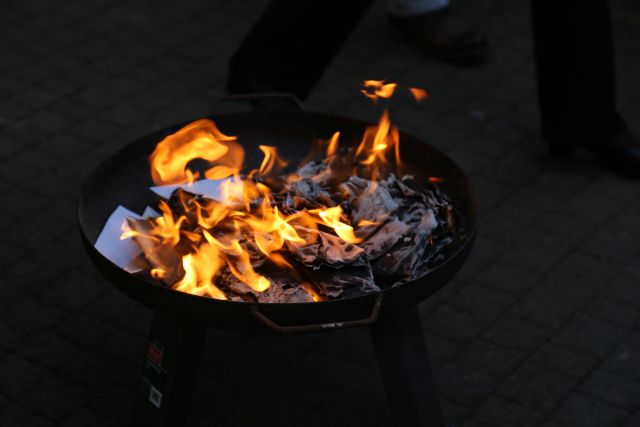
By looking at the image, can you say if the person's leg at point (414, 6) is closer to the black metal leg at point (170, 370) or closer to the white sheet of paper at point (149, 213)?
the white sheet of paper at point (149, 213)

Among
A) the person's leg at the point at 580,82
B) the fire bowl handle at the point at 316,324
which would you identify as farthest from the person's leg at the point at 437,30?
the fire bowl handle at the point at 316,324

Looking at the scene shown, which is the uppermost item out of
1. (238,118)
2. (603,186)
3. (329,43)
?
(238,118)

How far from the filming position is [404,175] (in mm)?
3314

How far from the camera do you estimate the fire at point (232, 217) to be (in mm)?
2861

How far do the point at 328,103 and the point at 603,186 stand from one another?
1.60m

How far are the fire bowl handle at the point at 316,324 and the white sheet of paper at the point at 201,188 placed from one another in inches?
32.8

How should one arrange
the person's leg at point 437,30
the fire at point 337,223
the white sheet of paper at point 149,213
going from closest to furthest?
the fire at point 337,223 < the white sheet of paper at point 149,213 < the person's leg at point 437,30

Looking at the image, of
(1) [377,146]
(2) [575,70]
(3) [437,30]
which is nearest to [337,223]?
(1) [377,146]

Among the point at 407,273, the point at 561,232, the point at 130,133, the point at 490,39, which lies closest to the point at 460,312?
the point at 561,232

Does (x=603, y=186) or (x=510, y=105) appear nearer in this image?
(x=603, y=186)

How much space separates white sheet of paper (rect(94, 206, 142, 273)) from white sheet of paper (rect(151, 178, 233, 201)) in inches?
7.7

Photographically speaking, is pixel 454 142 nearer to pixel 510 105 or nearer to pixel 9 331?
pixel 510 105

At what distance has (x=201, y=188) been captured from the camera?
10.9 ft

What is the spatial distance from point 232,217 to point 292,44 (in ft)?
6.21
